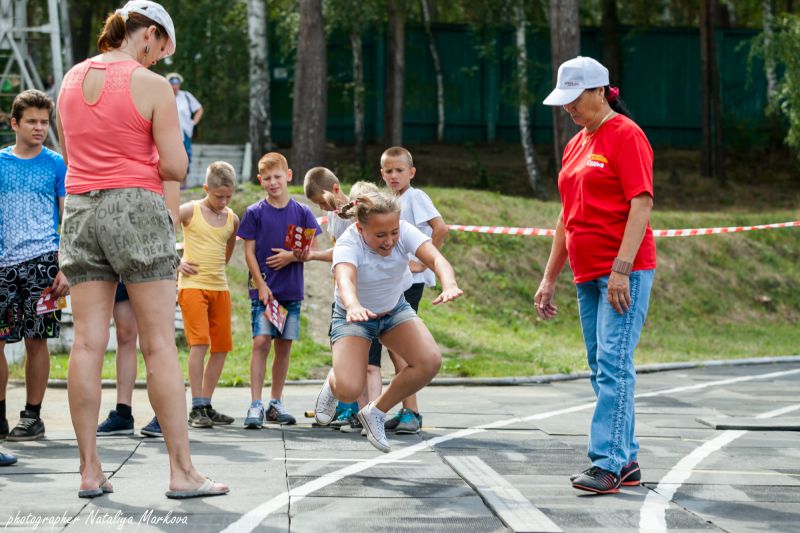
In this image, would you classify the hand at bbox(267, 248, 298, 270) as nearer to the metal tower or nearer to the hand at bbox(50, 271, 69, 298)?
the hand at bbox(50, 271, 69, 298)

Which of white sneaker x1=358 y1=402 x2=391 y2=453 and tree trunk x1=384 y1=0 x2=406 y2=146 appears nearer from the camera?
white sneaker x1=358 y1=402 x2=391 y2=453

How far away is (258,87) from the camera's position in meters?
23.9

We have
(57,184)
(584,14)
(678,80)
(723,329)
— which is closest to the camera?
(57,184)

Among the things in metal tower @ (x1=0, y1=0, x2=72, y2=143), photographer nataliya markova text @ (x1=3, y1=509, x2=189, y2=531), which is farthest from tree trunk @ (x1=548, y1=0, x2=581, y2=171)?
photographer nataliya markova text @ (x1=3, y1=509, x2=189, y2=531)

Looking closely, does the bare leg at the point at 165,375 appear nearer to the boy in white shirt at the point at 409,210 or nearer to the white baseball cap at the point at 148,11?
the white baseball cap at the point at 148,11

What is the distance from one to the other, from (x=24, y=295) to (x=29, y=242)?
0.34 meters

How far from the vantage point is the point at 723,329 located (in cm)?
1839

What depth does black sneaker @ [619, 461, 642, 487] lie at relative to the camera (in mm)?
6414

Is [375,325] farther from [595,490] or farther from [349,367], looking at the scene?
[595,490]

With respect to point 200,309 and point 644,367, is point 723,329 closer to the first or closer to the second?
point 644,367

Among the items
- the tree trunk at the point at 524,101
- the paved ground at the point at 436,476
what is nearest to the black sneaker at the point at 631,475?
the paved ground at the point at 436,476

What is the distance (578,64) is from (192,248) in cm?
356

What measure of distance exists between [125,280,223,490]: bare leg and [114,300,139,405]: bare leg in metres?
2.31

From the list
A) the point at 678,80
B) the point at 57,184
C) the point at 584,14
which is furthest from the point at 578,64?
the point at 584,14
